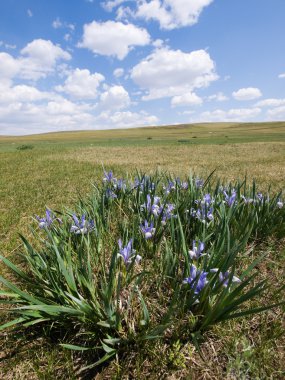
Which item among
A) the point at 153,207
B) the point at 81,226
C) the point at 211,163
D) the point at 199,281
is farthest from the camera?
the point at 211,163

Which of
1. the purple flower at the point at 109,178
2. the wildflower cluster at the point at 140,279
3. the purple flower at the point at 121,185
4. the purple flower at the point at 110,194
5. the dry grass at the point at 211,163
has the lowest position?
the dry grass at the point at 211,163

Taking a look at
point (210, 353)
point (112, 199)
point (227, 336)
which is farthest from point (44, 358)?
point (112, 199)

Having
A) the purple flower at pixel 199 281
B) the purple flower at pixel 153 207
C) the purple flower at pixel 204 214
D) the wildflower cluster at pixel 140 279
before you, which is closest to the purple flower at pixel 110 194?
the wildflower cluster at pixel 140 279

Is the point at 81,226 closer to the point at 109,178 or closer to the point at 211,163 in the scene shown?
the point at 109,178

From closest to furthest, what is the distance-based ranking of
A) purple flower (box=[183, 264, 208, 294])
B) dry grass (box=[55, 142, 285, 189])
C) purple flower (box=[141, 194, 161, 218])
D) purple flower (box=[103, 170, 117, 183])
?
purple flower (box=[183, 264, 208, 294]) < purple flower (box=[141, 194, 161, 218]) < purple flower (box=[103, 170, 117, 183]) < dry grass (box=[55, 142, 285, 189])

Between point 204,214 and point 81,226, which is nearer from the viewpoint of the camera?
point 81,226

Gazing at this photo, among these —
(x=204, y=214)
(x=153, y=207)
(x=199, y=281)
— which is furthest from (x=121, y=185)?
(x=199, y=281)

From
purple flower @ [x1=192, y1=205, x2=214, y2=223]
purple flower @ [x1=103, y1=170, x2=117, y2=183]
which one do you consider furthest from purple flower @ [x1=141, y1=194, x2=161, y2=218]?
purple flower @ [x1=103, y1=170, x2=117, y2=183]

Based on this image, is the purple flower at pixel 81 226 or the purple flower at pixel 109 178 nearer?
the purple flower at pixel 81 226

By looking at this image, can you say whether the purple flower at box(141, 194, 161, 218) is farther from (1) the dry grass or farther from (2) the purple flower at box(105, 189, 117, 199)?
(1) the dry grass

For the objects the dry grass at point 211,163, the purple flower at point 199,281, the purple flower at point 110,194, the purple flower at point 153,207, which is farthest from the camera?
the dry grass at point 211,163

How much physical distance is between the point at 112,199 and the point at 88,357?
1.95 m

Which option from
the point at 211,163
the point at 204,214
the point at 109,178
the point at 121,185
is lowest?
the point at 211,163

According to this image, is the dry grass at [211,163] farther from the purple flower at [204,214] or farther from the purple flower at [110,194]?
the purple flower at [204,214]
